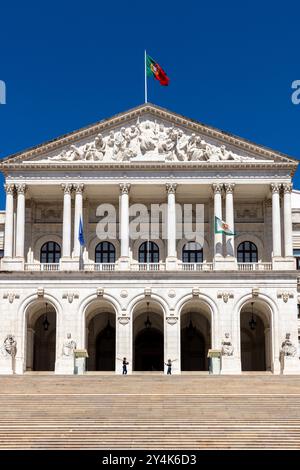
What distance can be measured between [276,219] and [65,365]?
61.8ft

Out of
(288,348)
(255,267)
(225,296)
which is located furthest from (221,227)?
(288,348)

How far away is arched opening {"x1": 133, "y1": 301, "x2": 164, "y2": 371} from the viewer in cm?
6831

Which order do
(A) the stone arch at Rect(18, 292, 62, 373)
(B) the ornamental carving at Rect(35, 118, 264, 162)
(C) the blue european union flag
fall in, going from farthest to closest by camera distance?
1. (B) the ornamental carving at Rect(35, 118, 264, 162)
2. (C) the blue european union flag
3. (A) the stone arch at Rect(18, 292, 62, 373)

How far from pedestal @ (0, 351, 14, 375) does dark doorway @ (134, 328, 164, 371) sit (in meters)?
11.5

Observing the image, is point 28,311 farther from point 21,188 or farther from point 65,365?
point 21,188

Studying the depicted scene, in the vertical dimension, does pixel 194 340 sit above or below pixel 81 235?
below

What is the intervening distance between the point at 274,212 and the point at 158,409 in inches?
A: 1138

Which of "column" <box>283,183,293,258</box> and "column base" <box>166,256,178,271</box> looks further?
"column" <box>283,183,293,258</box>

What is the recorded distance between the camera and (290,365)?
200 ft

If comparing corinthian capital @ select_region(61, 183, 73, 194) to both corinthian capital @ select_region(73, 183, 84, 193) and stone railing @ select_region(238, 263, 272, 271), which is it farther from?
stone railing @ select_region(238, 263, 272, 271)

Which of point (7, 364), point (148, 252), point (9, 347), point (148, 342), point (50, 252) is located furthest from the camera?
point (148, 342)

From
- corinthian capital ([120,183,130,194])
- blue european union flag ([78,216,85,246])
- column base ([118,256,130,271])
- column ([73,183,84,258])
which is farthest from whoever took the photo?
corinthian capital ([120,183,130,194])

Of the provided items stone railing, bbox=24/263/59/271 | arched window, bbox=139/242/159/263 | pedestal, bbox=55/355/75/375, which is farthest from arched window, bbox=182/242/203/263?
pedestal, bbox=55/355/75/375
